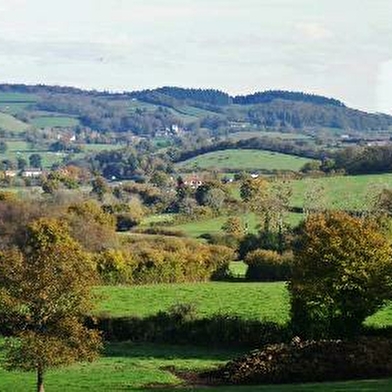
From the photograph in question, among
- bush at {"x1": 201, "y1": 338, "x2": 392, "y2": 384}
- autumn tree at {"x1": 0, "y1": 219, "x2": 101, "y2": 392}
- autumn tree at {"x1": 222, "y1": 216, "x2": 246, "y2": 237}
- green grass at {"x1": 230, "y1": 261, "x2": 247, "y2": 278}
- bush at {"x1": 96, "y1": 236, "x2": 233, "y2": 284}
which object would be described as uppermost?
autumn tree at {"x1": 0, "y1": 219, "x2": 101, "y2": 392}

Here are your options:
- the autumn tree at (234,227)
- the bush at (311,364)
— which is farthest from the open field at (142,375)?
the autumn tree at (234,227)

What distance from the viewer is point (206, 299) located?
2494 inches

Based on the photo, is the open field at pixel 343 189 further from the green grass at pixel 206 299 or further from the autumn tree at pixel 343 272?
the autumn tree at pixel 343 272

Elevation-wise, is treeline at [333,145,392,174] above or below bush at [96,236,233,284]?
above

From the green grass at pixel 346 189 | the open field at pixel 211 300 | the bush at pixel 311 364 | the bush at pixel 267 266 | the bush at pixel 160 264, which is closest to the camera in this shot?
the bush at pixel 311 364

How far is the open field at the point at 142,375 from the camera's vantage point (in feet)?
109

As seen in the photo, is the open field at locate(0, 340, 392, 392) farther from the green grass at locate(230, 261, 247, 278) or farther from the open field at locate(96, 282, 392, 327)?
the green grass at locate(230, 261, 247, 278)

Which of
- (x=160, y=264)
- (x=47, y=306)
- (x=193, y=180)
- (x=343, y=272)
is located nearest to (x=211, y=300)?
(x=343, y=272)

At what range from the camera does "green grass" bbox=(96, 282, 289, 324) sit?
5641 centimetres

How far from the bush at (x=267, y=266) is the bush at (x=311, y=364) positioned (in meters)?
Answer: 43.7

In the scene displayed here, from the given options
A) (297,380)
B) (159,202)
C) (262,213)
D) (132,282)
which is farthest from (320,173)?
(297,380)

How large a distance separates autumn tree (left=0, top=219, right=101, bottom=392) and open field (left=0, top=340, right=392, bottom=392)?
340 cm

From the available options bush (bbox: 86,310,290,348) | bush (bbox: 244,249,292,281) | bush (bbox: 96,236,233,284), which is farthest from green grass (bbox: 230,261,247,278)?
bush (bbox: 86,310,290,348)

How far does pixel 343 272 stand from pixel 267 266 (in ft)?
132
